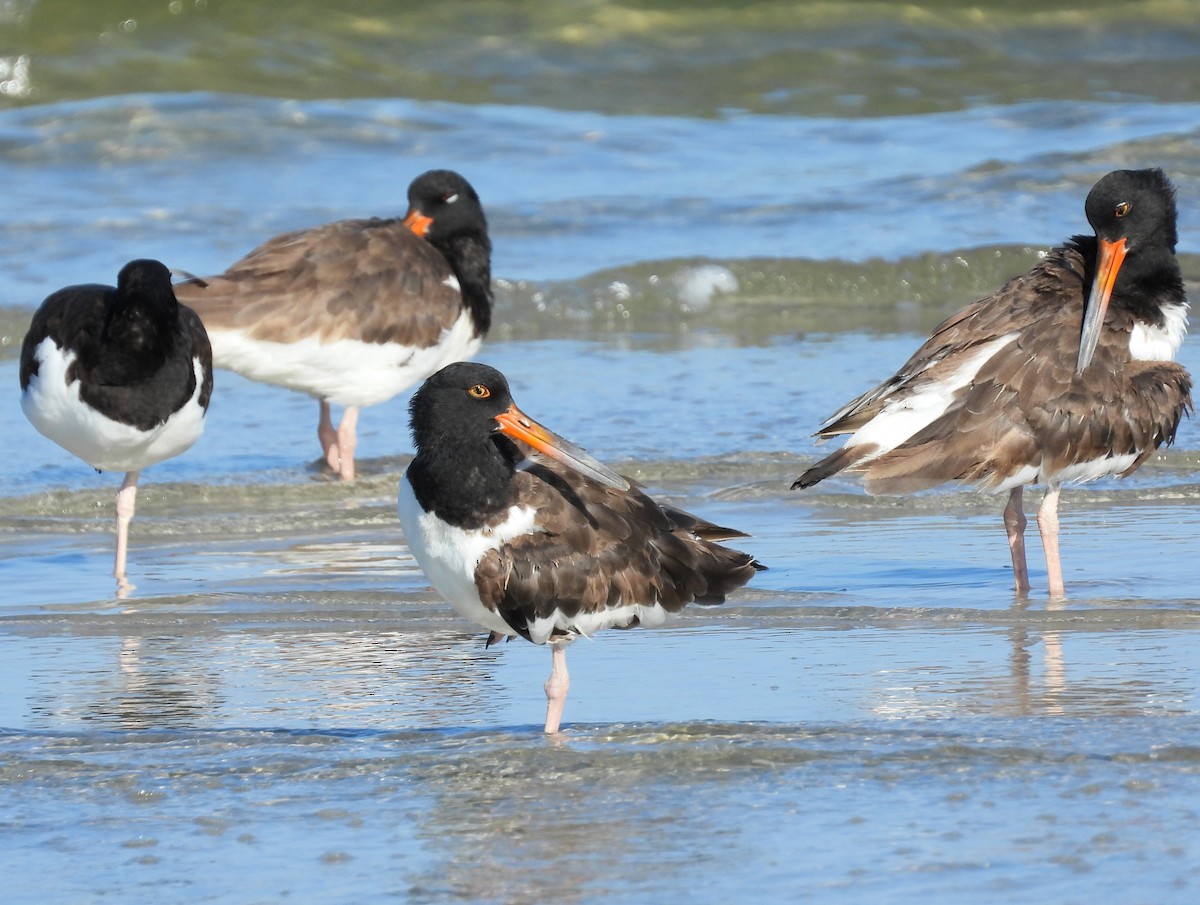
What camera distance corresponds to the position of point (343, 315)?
29.6 feet

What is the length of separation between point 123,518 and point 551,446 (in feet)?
8.60

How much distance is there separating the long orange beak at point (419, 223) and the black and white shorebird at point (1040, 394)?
13.5 ft

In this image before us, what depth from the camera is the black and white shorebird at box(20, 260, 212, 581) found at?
23.3 ft

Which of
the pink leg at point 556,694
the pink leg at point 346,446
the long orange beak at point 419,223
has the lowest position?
the pink leg at point 556,694

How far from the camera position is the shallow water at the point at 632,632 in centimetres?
390

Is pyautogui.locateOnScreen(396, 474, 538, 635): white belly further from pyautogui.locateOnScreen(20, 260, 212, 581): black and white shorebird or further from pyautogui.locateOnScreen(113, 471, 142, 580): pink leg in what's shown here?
pyautogui.locateOnScreen(20, 260, 212, 581): black and white shorebird

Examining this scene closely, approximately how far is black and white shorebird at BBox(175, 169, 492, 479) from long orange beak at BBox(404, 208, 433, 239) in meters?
0.27

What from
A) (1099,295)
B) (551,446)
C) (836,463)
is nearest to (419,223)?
(836,463)

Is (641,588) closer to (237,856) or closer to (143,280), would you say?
(237,856)

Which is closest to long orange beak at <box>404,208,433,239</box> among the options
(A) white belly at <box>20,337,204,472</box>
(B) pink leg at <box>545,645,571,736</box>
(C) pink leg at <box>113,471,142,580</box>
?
(A) white belly at <box>20,337,204,472</box>

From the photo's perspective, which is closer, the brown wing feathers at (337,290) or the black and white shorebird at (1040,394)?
the black and white shorebird at (1040,394)

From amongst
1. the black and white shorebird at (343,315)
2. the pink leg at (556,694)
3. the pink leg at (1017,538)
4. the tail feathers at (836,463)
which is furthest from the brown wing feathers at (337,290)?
the pink leg at (556,694)

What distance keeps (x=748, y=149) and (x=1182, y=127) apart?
3.91m

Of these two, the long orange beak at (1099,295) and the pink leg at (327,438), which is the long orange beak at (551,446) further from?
the pink leg at (327,438)
